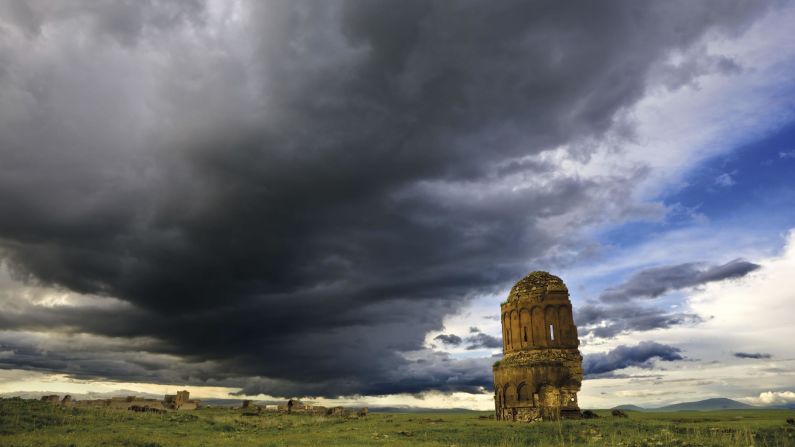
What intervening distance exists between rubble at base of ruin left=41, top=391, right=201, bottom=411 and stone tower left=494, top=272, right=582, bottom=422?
3753 cm

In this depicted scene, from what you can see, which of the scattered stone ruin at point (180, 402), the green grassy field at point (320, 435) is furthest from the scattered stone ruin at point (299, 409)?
the green grassy field at point (320, 435)

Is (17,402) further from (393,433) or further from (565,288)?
(565,288)

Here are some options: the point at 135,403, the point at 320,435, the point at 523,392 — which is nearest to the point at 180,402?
the point at 135,403

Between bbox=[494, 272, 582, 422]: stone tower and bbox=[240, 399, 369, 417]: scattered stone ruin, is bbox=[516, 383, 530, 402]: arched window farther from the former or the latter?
bbox=[240, 399, 369, 417]: scattered stone ruin

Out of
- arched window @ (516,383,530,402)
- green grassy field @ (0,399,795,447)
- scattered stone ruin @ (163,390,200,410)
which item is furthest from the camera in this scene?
scattered stone ruin @ (163,390,200,410)

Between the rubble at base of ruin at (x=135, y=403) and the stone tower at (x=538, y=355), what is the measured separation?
37.5 meters

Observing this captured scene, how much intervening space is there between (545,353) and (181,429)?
115 ft

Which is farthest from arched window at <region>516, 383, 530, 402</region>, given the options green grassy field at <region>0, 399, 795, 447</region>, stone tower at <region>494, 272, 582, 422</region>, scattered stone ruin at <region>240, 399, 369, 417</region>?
scattered stone ruin at <region>240, 399, 369, 417</region>

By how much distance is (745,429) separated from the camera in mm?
27547

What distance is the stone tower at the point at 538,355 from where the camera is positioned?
160ft

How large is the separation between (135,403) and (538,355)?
4481 centimetres

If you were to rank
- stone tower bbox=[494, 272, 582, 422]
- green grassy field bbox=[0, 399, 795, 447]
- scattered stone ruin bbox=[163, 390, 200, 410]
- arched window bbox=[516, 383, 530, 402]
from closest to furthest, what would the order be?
green grassy field bbox=[0, 399, 795, 447], stone tower bbox=[494, 272, 582, 422], arched window bbox=[516, 383, 530, 402], scattered stone ruin bbox=[163, 390, 200, 410]

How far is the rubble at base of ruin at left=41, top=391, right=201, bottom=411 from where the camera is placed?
5044cm

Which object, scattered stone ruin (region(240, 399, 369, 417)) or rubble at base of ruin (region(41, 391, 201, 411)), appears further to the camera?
scattered stone ruin (region(240, 399, 369, 417))
